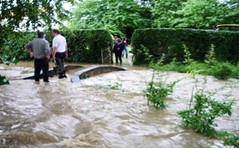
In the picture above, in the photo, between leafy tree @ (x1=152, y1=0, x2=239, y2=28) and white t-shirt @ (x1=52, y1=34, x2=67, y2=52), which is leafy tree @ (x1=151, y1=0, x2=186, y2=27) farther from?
white t-shirt @ (x1=52, y1=34, x2=67, y2=52)

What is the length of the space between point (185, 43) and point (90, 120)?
12654 mm

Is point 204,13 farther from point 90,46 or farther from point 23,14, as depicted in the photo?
point 23,14

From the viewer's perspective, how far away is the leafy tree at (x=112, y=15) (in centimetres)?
2739

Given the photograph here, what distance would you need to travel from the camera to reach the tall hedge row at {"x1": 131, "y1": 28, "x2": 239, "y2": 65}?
1694 centimetres

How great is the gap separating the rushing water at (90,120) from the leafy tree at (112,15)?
1861cm

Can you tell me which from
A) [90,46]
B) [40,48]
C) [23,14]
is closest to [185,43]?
[90,46]

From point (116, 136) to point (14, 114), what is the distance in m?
2.20

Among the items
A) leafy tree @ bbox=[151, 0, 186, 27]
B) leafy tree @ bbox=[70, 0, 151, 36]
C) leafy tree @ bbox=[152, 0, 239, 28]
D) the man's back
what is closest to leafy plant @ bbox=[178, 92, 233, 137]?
the man's back

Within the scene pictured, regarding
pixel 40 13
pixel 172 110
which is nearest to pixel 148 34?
pixel 172 110

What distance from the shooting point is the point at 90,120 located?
238 inches

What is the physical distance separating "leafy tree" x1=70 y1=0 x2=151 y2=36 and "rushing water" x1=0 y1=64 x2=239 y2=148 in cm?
1861

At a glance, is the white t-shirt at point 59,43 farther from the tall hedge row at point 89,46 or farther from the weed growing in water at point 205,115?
the tall hedge row at point 89,46

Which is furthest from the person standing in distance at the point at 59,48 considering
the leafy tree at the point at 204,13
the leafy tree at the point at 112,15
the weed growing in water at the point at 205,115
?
the leafy tree at the point at 112,15

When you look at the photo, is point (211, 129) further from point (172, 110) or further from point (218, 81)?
point (218, 81)
